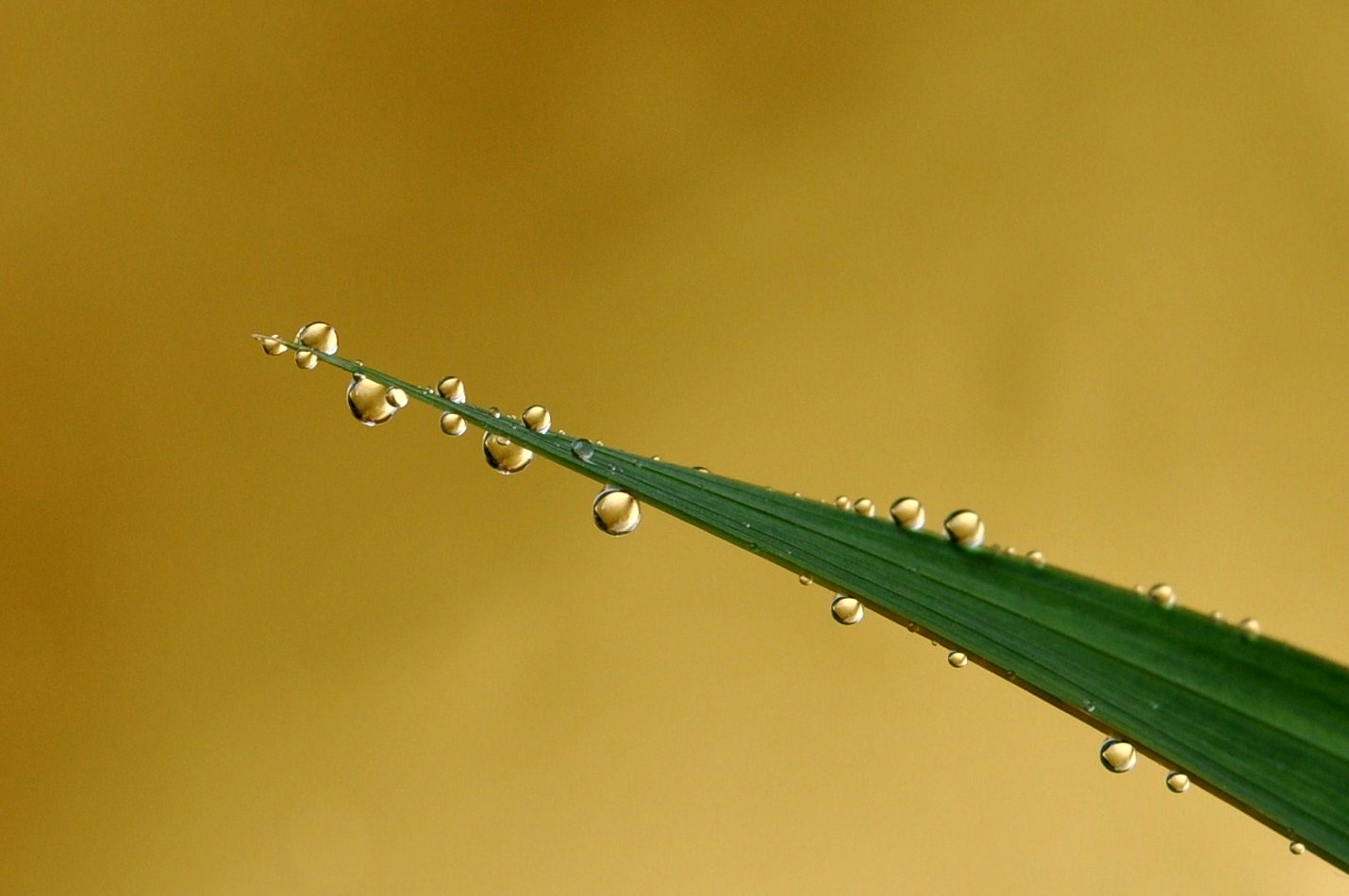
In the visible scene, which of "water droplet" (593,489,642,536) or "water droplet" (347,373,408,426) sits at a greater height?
"water droplet" (347,373,408,426)

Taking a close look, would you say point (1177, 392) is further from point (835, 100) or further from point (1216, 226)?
point (835, 100)

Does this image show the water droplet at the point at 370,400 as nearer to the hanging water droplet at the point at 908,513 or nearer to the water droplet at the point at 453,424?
the water droplet at the point at 453,424

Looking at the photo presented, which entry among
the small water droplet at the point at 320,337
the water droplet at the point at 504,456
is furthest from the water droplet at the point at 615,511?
the small water droplet at the point at 320,337

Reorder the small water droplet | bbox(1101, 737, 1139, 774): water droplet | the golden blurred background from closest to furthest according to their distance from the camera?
bbox(1101, 737, 1139, 774): water droplet, the small water droplet, the golden blurred background

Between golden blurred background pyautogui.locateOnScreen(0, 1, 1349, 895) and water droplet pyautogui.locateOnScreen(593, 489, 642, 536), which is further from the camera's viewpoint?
golden blurred background pyautogui.locateOnScreen(0, 1, 1349, 895)

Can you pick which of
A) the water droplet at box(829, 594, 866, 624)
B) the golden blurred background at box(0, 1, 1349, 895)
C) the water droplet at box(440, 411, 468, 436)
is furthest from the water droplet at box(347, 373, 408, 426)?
the golden blurred background at box(0, 1, 1349, 895)

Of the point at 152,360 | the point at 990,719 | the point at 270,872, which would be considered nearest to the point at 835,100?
the point at 990,719

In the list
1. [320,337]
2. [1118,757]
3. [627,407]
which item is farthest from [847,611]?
[627,407]

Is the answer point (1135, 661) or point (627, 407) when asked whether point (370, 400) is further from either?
point (627, 407)

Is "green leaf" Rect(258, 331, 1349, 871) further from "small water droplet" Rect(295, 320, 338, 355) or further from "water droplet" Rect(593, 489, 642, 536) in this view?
"small water droplet" Rect(295, 320, 338, 355)
